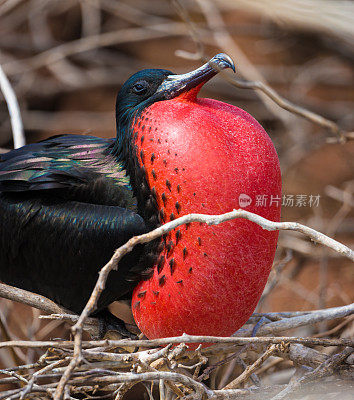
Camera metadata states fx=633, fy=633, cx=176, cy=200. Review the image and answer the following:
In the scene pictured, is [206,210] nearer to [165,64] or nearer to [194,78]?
[194,78]

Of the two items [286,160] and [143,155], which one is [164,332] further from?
[286,160]

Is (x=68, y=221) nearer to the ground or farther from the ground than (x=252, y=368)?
farther from the ground

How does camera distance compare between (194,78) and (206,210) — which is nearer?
(206,210)

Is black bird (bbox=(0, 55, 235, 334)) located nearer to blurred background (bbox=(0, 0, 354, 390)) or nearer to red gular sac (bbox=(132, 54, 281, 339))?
red gular sac (bbox=(132, 54, 281, 339))

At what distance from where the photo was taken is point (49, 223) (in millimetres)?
1230

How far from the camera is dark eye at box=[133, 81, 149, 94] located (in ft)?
4.11

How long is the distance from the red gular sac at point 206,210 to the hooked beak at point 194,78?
1cm

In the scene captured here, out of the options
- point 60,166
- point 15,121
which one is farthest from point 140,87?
point 15,121

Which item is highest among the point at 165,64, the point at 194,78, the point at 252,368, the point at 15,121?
the point at 165,64

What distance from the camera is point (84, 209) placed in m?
1.21

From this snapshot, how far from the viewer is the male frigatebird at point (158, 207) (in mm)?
1089

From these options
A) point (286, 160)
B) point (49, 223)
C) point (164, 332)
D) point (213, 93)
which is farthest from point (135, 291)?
point (213, 93)

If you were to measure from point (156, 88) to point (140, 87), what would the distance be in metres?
0.03

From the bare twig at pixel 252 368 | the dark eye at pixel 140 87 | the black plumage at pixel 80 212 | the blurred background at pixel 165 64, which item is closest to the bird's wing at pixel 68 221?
the black plumage at pixel 80 212
